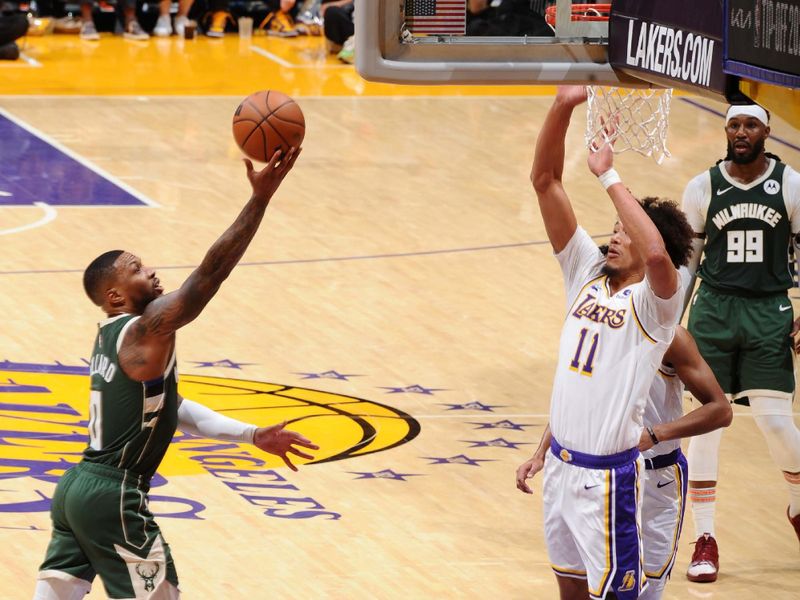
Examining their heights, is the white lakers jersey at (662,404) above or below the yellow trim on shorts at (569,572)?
above

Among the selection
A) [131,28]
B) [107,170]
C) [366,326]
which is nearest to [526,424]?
[366,326]

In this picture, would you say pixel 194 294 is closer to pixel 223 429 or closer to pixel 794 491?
pixel 223 429

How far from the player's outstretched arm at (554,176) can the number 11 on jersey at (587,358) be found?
455 mm

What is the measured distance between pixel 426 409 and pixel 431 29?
3.94 m

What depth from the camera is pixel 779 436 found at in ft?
24.0

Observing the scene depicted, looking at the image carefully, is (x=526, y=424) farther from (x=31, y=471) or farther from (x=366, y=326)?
(x=31, y=471)

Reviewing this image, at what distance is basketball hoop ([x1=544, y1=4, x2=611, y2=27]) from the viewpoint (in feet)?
19.1

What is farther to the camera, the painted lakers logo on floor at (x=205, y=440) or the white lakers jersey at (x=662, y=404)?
the painted lakers logo on floor at (x=205, y=440)

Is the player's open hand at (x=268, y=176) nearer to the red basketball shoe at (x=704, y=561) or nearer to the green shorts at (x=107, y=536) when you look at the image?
the green shorts at (x=107, y=536)

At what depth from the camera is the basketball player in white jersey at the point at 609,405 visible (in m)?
5.46

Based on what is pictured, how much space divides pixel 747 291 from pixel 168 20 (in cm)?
1471

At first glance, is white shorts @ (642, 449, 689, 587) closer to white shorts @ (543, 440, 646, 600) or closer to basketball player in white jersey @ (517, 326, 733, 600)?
basketball player in white jersey @ (517, 326, 733, 600)

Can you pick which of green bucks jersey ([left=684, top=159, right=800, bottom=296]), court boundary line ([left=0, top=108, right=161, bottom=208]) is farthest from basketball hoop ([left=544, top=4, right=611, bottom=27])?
court boundary line ([left=0, top=108, right=161, bottom=208])

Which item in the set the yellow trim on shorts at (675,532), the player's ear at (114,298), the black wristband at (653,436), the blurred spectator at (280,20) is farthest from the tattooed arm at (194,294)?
the blurred spectator at (280,20)
